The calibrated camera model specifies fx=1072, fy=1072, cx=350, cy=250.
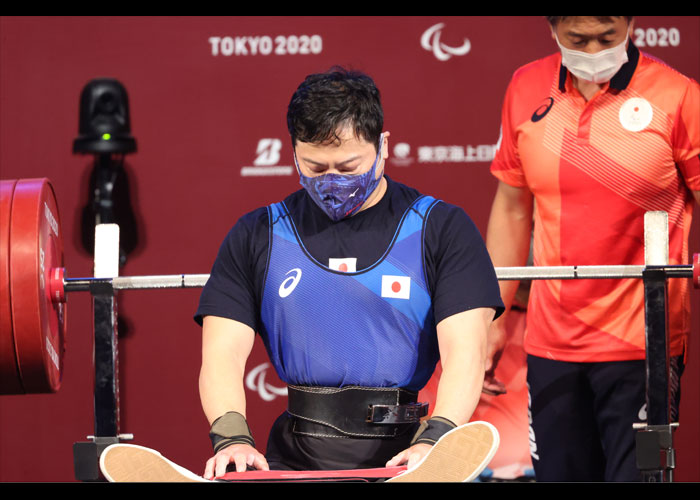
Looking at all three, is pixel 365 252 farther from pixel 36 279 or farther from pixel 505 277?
pixel 36 279

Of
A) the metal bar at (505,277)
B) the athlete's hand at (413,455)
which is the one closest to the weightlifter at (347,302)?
the athlete's hand at (413,455)

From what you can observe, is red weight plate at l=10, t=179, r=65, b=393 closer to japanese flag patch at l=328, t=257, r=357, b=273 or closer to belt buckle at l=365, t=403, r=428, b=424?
japanese flag patch at l=328, t=257, r=357, b=273

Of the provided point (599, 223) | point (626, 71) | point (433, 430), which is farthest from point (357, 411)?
point (626, 71)

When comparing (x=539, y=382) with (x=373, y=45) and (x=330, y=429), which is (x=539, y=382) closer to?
(x=330, y=429)

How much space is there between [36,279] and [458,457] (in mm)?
1341

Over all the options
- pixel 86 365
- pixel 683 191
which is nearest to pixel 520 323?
pixel 683 191

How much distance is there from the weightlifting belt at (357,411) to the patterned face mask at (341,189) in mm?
418

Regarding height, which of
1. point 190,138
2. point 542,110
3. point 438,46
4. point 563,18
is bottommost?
point 542,110

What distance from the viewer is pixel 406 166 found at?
14.9ft

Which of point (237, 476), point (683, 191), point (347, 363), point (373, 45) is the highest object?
point (373, 45)

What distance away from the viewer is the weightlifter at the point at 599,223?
3182mm

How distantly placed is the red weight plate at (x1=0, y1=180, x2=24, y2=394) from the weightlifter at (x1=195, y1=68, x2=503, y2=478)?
64 cm

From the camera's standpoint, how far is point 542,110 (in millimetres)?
3391

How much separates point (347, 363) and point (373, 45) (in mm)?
2410
